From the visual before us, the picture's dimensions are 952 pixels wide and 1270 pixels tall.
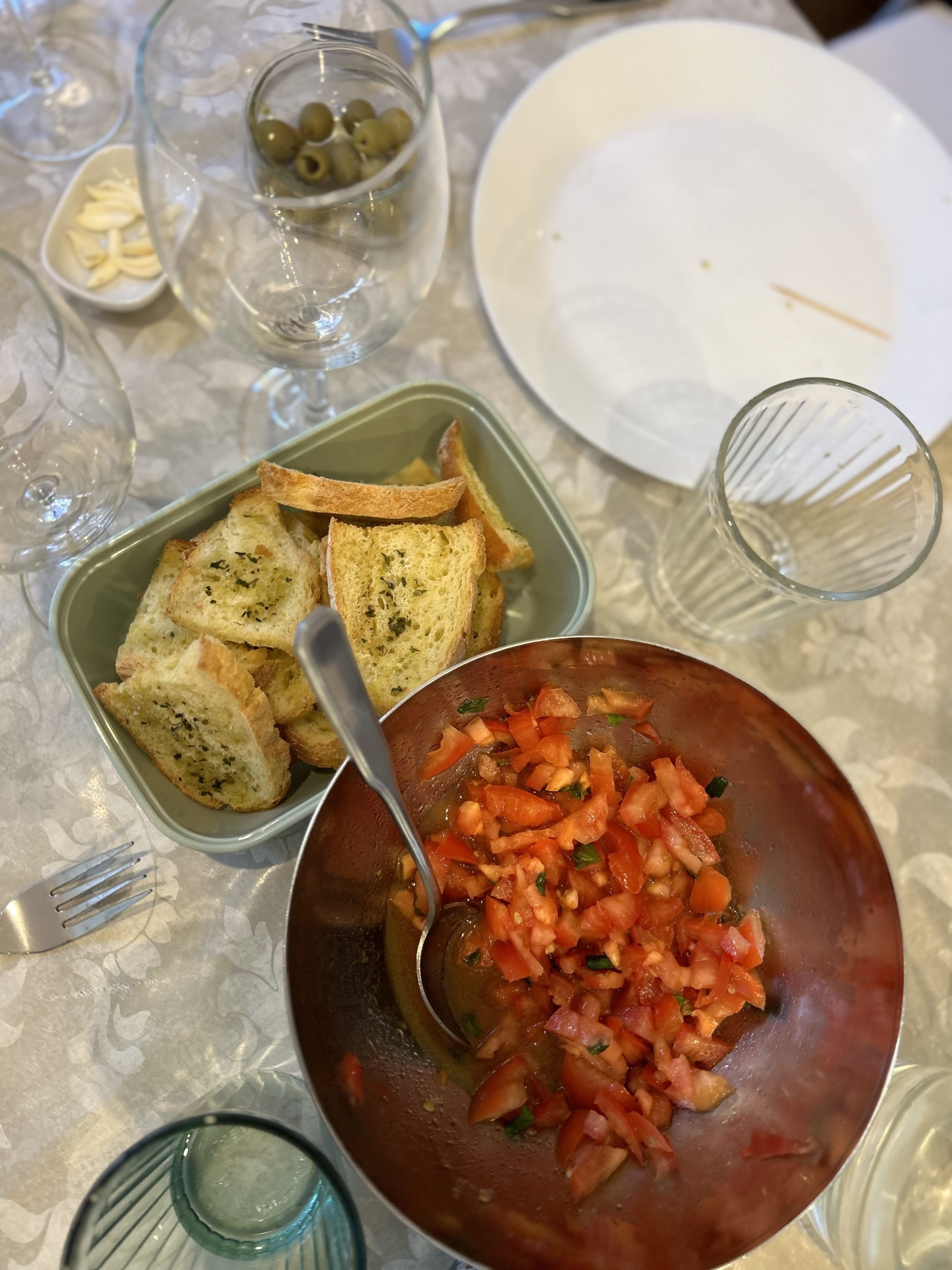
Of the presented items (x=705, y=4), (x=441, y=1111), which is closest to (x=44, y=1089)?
(x=441, y=1111)

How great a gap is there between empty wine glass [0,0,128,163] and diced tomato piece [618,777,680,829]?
133 centimetres

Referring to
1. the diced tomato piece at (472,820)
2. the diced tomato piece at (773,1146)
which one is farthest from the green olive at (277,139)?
the diced tomato piece at (773,1146)

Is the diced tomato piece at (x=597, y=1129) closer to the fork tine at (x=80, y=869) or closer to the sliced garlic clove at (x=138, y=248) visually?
the fork tine at (x=80, y=869)

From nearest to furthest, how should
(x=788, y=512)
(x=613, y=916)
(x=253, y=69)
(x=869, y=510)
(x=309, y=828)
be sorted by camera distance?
1. (x=309, y=828)
2. (x=613, y=916)
3. (x=253, y=69)
4. (x=869, y=510)
5. (x=788, y=512)

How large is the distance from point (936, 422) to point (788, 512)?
0.30 m

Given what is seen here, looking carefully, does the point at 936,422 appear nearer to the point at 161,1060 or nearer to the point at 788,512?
the point at 788,512

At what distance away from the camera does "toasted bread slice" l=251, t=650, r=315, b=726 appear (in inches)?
43.0

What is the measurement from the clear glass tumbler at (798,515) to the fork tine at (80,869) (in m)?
0.84

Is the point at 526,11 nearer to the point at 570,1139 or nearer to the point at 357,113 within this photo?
the point at 357,113

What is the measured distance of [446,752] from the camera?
3.37 feet

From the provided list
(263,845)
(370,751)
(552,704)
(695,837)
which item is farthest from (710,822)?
(263,845)

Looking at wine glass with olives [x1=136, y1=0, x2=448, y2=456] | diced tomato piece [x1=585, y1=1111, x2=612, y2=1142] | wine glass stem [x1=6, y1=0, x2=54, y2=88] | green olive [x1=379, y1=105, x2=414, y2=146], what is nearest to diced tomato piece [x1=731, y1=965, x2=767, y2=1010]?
diced tomato piece [x1=585, y1=1111, x2=612, y2=1142]

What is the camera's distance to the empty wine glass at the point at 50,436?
991mm

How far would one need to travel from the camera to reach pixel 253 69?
113 centimetres
